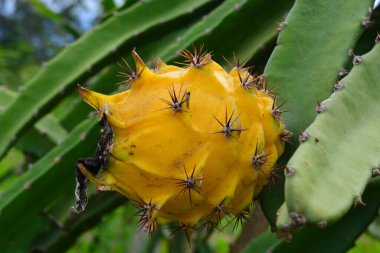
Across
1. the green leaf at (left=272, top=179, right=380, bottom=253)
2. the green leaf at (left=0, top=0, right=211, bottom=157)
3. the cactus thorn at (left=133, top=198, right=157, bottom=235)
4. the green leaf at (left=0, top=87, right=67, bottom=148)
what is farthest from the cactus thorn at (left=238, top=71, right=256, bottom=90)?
the green leaf at (left=0, top=87, right=67, bottom=148)

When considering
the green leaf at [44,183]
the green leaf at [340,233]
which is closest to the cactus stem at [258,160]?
the green leaf at [340,233]

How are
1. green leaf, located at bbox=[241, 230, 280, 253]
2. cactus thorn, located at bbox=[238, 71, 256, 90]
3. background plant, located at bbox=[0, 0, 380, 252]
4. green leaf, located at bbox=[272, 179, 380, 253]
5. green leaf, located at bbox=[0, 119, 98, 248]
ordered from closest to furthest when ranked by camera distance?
background plant, located at bbox=[0, 0, 380, 252] → cactus thorn, located at bbox=[238, 71, 256, 90] → green leaf, located at bbox=[272, 179, 380, 253] → green leaf, located at bbox=[241, 230, 280, 253] → green leaf, located at bbox=[0, 119, 98, 248]

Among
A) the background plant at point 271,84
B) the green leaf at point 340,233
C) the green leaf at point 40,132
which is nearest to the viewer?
the background plant at point 271,84

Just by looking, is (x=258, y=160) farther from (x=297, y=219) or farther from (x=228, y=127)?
(x=297, y=219)

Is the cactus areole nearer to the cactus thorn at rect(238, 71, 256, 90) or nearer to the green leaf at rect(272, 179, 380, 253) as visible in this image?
the cactus thorn at rect(238, 71, 256, 90)

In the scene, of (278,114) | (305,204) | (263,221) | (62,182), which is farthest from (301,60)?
(263,221)

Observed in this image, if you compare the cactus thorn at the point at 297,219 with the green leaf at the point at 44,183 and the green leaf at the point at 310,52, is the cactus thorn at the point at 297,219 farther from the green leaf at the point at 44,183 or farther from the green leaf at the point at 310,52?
the green leaf at the point at 44,183

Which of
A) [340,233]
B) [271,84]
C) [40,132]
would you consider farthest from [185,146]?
[40,132]

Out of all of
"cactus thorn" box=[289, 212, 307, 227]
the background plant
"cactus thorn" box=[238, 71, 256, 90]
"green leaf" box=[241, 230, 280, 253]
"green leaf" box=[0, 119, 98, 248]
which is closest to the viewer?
"cactus thorn" box=[289, 212, 307, 227]
